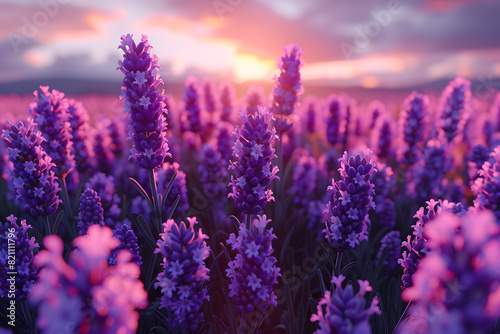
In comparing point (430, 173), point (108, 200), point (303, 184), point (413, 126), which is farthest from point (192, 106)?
point (430, 173)

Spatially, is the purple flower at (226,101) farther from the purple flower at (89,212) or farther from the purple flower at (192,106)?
the purple flower at (89,212)

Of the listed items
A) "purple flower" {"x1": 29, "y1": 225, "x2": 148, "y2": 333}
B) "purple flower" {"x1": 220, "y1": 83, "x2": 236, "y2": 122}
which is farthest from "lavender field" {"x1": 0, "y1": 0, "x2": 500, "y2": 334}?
"purple flower" {"x1": 220, "y1": 83, "x2": 236, "y2": 122}

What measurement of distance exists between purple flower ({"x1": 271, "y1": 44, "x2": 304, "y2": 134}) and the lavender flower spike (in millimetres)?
2425

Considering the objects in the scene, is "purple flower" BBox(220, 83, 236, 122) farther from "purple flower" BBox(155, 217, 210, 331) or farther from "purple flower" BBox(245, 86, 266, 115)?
"purple flower" BBox(155, 217, 210, 331)

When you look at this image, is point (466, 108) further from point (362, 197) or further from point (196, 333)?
point (196, 333)

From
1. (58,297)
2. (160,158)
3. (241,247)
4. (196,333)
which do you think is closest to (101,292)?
(58,297)

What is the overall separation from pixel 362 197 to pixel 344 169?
36 centimetres

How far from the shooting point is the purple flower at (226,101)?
33.7ft

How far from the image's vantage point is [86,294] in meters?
1.42

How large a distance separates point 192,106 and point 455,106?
6510 mm

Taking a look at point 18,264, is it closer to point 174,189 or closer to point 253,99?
point 174,189

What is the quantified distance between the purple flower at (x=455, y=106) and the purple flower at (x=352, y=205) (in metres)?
5.50

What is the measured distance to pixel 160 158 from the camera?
13.3ft

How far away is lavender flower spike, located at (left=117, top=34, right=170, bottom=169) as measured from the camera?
381 centimetres
